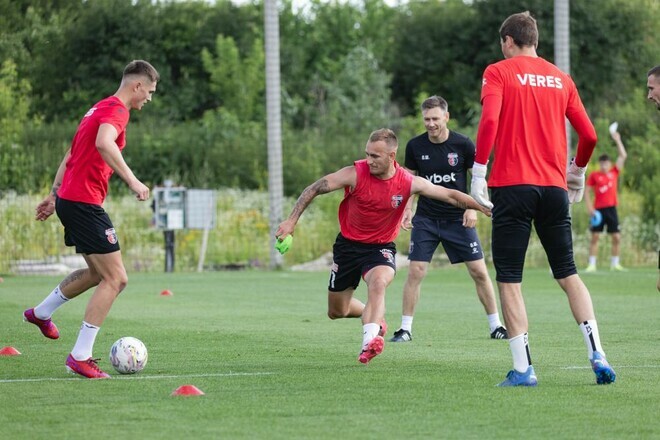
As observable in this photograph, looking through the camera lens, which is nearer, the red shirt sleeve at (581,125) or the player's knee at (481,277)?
the red shirt sleeve at (581,125)

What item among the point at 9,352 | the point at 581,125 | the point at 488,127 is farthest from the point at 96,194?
the point at 581,125

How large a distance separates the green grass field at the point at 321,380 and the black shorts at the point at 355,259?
0.64 metres

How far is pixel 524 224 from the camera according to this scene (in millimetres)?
8227

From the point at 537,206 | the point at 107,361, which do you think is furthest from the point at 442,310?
the point at 537,206

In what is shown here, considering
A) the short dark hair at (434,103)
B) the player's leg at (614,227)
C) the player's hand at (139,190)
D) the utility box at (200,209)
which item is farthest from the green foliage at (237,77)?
the player's hand at (139,190)

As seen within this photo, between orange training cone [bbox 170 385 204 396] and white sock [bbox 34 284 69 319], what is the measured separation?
2.76 m

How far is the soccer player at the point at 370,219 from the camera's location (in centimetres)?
960

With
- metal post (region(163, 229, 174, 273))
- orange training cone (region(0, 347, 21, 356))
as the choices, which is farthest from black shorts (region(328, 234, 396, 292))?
metal post (region(163, 229, 174, 273))

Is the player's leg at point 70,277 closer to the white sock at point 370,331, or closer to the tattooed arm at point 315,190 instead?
the tattooed arm at point 315,190

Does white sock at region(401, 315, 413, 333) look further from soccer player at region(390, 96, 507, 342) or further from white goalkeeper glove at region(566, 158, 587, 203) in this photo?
white goalkeeper glove at region(566, 158, 587, 203)

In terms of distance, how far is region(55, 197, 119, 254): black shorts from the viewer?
911cm

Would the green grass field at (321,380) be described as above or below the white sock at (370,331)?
below

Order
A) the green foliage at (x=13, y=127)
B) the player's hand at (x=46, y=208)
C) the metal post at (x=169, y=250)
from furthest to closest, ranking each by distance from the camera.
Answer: the green foliage at (x=13, y=127), the metal post at (x=169, y=250), the player's hand at (x=46, y=208)

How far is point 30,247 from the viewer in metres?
25.8
